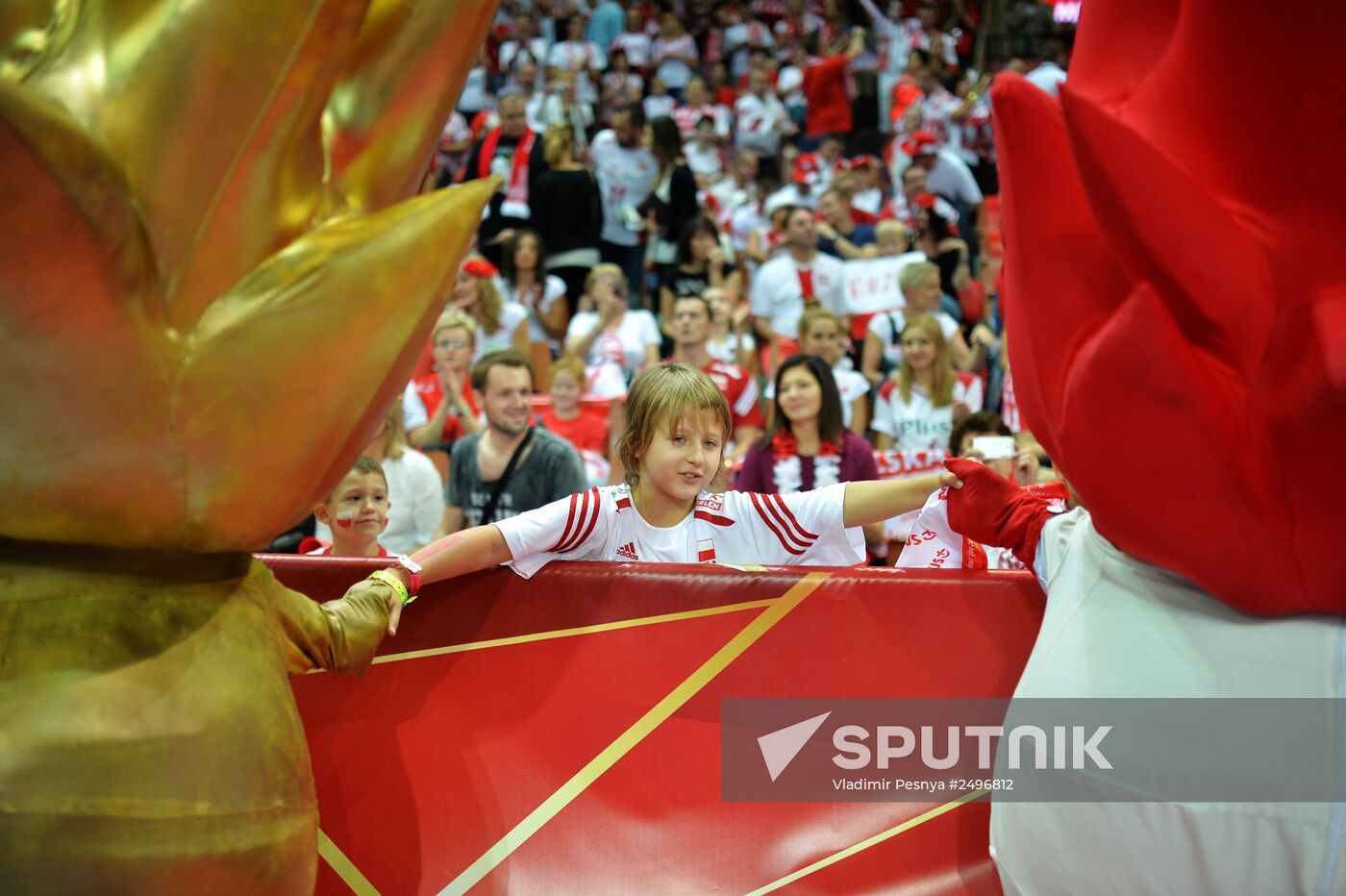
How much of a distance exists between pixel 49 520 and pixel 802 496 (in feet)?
5.37

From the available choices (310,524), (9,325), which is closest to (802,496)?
(9,325)

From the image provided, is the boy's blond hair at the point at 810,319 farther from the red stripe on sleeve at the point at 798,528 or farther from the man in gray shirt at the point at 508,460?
the red stripe on sleeve at the point at 798,528

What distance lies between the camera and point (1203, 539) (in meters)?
1.92

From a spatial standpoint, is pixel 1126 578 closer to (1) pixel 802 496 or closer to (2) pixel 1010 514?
(2) pixel 1010 514

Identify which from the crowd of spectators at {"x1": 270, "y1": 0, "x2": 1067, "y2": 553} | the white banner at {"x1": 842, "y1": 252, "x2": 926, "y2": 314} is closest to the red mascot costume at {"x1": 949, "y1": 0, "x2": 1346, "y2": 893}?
the crowd of spectators at {"x1": 270, "y1": 0, "x2": 1067, "y2": 553}

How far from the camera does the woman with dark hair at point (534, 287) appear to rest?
26.1 ft

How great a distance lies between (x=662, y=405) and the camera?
3023mm

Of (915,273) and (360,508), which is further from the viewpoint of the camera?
(915,273)

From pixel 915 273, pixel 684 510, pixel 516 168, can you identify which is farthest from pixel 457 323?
pixel 684 510

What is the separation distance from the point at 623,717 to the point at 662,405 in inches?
28.7

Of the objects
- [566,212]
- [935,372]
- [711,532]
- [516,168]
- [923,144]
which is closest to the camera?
[711,532]

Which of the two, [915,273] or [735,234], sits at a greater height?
[915,273]

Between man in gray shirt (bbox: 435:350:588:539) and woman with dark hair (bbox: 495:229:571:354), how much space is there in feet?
8.85

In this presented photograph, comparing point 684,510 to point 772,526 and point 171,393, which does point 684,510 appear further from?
point 171,393
